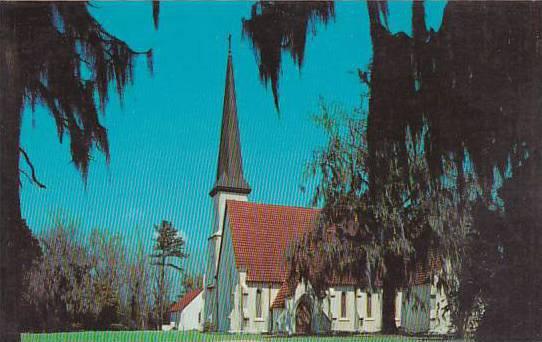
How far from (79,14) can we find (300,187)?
3015mm

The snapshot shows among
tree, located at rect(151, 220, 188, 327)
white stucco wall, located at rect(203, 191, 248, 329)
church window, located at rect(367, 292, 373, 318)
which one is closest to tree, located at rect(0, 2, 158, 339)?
tree, located at rect(151, 220, 188, 327)

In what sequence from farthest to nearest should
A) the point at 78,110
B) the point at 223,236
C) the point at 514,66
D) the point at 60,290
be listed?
the point at 223,236 < the point at 60,290 < the point at 78,110 < the point at 514,66

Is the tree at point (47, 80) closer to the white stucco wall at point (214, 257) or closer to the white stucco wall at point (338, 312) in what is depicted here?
the white stucco wall at point (214, 257)

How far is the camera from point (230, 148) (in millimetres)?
6480

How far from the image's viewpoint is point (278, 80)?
5051 millimetres

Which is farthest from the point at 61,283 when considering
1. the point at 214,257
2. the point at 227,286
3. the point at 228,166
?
the point at 227,286

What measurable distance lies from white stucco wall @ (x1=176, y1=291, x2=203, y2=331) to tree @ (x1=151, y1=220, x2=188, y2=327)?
0.30 m

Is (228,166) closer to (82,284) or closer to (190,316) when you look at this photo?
(190,316)

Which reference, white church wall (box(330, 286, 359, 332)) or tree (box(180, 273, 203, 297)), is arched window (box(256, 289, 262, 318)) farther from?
white church wall (box(330, 286, 359, 332))

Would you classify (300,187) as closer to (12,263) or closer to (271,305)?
(271,305)

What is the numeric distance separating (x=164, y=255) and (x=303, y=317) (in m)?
2.19

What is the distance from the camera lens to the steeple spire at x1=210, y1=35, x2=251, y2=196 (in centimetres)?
593

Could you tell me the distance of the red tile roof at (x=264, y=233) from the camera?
726 cm

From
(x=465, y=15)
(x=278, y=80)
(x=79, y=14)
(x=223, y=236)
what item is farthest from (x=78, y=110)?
(x=223, y=236)
